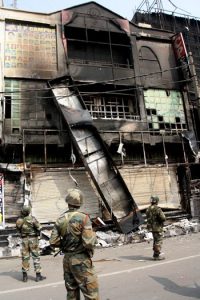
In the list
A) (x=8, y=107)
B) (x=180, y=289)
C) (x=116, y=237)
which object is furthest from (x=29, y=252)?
(x=8, y=107)

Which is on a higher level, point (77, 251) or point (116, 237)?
point (116, 237)

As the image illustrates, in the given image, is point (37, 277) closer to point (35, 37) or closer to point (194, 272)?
point (194, 272)

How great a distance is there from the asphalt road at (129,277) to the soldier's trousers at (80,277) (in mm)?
1853

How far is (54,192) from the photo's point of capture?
52.7ft

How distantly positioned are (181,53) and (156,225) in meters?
13.0

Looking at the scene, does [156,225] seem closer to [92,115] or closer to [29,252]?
[29,252]

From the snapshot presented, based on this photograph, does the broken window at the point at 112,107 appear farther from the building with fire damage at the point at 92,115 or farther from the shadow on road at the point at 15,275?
the shadow on road at the point at 15,275

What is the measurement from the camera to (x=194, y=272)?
7.64 metres

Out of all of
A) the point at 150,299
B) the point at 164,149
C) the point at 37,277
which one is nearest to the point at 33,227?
the point at 37,277

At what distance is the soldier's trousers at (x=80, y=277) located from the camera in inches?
171

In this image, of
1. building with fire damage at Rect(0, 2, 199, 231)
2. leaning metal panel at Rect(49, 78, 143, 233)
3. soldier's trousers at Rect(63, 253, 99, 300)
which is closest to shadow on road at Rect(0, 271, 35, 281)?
soldier's trousers at Rect(63, 253, 99, 300)

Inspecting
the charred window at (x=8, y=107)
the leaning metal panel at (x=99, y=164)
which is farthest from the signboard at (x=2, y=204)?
the leaning metal panel at (x=99, y=164)

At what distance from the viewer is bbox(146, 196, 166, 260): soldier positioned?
31.4ft

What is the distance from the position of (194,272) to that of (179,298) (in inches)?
Result: 77.3
